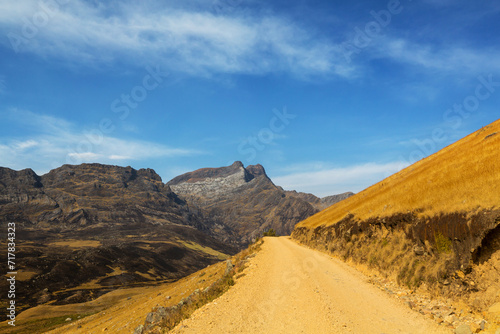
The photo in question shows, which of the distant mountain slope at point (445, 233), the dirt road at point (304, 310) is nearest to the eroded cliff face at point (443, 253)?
the distant mountain slope at point (445, 233)

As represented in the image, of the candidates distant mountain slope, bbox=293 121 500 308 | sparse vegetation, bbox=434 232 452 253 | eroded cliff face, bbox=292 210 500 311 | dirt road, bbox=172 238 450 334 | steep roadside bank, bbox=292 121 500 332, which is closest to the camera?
dirt road, bbox=172 238 450 334

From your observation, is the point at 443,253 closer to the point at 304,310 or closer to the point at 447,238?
the point at 447,238

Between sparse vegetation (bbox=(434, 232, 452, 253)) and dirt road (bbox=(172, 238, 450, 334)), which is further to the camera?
sparse vegetation (bbox=(434, 232, 452, 253))

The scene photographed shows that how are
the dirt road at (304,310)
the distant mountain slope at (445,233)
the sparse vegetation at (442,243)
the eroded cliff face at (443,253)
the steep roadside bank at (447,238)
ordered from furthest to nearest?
the sparse vegetation at (442,243) → the distant mountain slope at (445,233) → the steep roadside bank at (447,238) → the eroded cliff face at (443,253) → the dirt road at (304,310)

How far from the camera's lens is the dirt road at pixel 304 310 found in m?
10.8

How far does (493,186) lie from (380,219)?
9.94m

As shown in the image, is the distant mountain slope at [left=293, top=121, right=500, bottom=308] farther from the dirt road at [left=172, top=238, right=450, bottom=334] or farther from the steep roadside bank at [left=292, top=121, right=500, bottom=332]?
the dirt road at [left=172, top=238, right=450, bottom=334]

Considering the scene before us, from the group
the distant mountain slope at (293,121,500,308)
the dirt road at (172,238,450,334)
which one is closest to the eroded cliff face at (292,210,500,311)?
the distant mountain slope at (293,121,500,308)

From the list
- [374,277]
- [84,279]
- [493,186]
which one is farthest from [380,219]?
[84,279]

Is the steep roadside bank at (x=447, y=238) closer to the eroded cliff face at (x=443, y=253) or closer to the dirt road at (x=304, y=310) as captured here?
the eroded cliff face at (x=443, y=253)

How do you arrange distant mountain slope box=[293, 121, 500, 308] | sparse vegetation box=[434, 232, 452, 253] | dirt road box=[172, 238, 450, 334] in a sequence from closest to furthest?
dirt road box=[172, 238, 450, 334] < distant mountain slope box=[293, 121, 500, 308] < sparse vegetation box=[434, 232, 452, 253]

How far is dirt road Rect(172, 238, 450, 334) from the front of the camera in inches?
425

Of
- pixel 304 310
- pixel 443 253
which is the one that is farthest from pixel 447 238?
pixel 304 310

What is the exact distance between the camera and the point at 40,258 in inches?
5812
